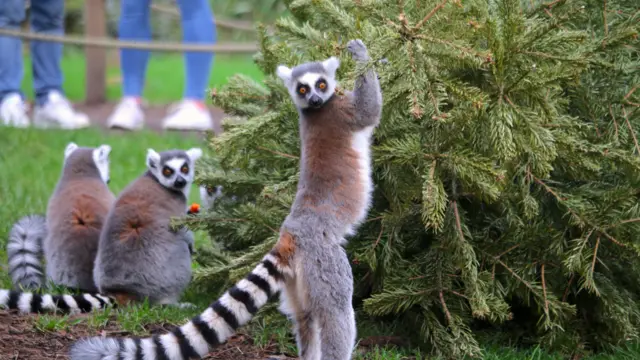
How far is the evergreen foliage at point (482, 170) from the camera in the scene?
9.81 ft

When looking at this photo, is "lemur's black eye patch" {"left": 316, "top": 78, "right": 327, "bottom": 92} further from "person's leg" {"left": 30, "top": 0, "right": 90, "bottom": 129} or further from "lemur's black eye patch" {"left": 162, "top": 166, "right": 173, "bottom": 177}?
"person's leg" {"left": 30, "top": 0, "right": 90, "bottom": 129}

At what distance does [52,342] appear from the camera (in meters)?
3.45

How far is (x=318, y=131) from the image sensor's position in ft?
10.4

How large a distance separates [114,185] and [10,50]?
2251mm

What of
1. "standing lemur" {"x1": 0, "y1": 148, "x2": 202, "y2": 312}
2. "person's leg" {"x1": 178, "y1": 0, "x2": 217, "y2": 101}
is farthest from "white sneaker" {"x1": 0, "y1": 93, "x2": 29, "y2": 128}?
"standing lemur" {"x1": 0, "y1": 148, "x2": 202, "y2": 312}

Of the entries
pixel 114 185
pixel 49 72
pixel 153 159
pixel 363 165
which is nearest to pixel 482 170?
pixel 363 165

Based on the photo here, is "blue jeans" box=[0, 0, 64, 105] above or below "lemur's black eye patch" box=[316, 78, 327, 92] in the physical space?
above

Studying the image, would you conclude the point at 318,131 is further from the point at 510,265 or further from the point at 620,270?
the point at 620,270

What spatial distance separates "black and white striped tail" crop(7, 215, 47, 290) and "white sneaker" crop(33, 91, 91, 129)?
133 inches

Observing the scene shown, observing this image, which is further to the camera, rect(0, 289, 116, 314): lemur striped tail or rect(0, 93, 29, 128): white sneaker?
rect(0, 93, 29, 128): white sneaker

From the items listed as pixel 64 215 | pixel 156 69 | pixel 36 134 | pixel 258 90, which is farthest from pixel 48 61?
pixel 156 69

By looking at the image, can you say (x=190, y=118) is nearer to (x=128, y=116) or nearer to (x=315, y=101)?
(x=128, y=116)

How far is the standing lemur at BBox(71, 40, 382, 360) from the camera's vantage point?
8.79 feet

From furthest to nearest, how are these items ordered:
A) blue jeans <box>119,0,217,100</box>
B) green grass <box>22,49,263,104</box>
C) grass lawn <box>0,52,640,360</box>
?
green grass <box>22,49,263,104</box> < blue jeans <box>119,0,217,100</box> < grass lawn <box>0,52,640,360</box>
